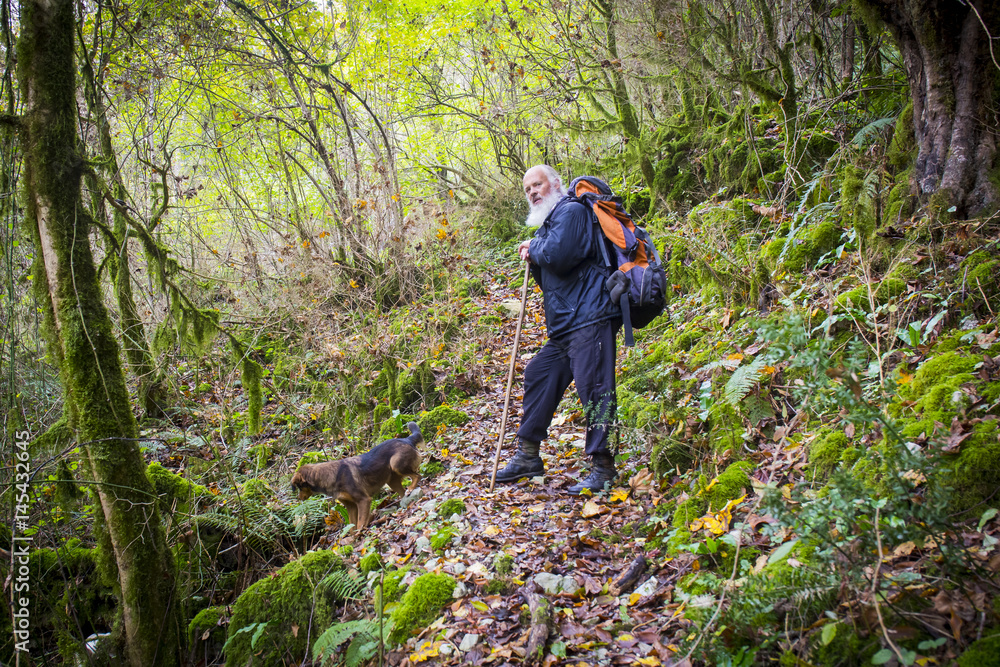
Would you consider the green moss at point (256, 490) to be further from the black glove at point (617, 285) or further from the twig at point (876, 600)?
the twig at point (876, 600)

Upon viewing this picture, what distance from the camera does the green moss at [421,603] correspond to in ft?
10.7

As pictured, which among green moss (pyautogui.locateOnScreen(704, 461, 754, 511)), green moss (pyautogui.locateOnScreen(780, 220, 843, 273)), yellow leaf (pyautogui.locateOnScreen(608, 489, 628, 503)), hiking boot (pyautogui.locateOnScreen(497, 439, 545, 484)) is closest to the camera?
green moss (pyautogui.locateOnScreen(704, 461, 754, 511))

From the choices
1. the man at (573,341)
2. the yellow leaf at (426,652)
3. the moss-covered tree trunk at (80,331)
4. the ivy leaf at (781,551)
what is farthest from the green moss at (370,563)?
the ivy leaf at (781,551)

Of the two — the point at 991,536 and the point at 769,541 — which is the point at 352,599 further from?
the point at 991,536

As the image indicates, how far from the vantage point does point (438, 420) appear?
6.81 metres

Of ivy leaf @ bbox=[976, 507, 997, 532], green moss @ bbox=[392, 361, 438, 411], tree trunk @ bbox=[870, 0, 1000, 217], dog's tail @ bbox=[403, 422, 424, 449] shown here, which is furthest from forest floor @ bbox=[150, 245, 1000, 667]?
tree trunk @ bbox=[870, 0, 1000, 217]

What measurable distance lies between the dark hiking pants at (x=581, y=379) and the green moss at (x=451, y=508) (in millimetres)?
861

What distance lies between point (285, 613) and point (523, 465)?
7.46ft

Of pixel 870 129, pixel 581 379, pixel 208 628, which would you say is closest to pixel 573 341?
pixel 581 379

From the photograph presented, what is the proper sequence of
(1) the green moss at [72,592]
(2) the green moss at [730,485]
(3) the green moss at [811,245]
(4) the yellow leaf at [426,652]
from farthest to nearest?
(3) the green moss at [811,245] → (1) the green moss at [72,592] → (2) the green moss at [730,485] → (4) the yellow leaf at [426,652]

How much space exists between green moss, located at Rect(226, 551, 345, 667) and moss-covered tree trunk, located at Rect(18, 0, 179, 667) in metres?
0.45

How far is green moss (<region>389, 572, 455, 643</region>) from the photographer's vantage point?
326 cm

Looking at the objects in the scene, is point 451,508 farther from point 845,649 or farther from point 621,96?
point 621,96

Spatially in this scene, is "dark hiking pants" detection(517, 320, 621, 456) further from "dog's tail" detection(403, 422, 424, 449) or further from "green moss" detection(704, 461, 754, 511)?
"dog's tail" detection(403, 422, 424, 449)
